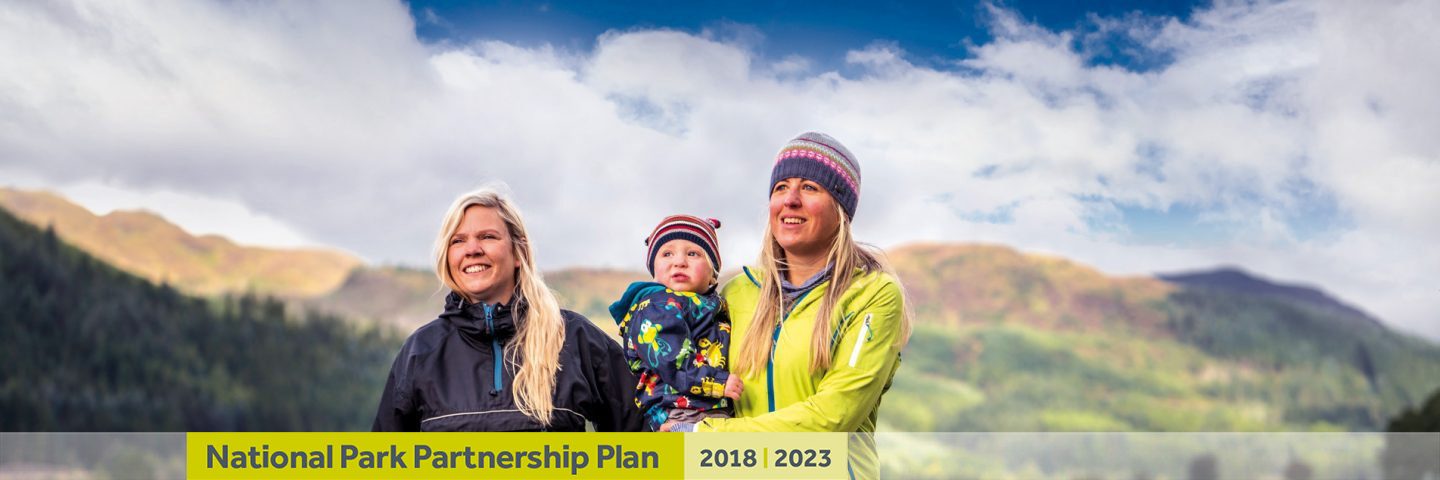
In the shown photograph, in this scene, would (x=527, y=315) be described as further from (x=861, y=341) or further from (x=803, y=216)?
(x=861, y=341)

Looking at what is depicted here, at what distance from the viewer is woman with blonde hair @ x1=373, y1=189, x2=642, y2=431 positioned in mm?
4922

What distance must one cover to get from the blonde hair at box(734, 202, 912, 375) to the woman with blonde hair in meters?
0.82

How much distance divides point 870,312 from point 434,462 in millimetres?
1970

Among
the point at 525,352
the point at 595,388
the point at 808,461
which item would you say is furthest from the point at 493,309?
the point at 808,461

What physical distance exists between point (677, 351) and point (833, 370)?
0.61m

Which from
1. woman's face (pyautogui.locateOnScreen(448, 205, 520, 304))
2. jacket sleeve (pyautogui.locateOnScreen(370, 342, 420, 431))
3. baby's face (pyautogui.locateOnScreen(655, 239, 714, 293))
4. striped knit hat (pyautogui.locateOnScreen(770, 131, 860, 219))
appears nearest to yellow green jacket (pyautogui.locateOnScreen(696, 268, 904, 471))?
baby's face (pyautogui.locateOnScreen(655, 239, 714, 293))

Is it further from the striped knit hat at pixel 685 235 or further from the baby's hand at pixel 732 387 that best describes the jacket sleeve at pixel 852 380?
the striped knit hat at pixel 685 235

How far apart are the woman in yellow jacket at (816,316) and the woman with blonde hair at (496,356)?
0.77m

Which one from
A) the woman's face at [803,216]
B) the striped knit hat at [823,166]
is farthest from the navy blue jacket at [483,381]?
the striped knit hat at [823,166]

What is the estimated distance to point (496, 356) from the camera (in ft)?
16.4

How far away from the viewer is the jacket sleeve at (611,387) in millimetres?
5070

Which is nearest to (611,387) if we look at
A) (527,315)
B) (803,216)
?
(527,315)

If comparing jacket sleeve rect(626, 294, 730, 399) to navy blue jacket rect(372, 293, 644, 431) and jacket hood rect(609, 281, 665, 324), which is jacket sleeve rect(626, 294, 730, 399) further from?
navy blue jacket rect(372, 293, 644, 431)

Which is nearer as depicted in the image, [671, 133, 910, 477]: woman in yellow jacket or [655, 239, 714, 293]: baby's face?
[671, 133, 910, 477]: woman in yellow jacket
